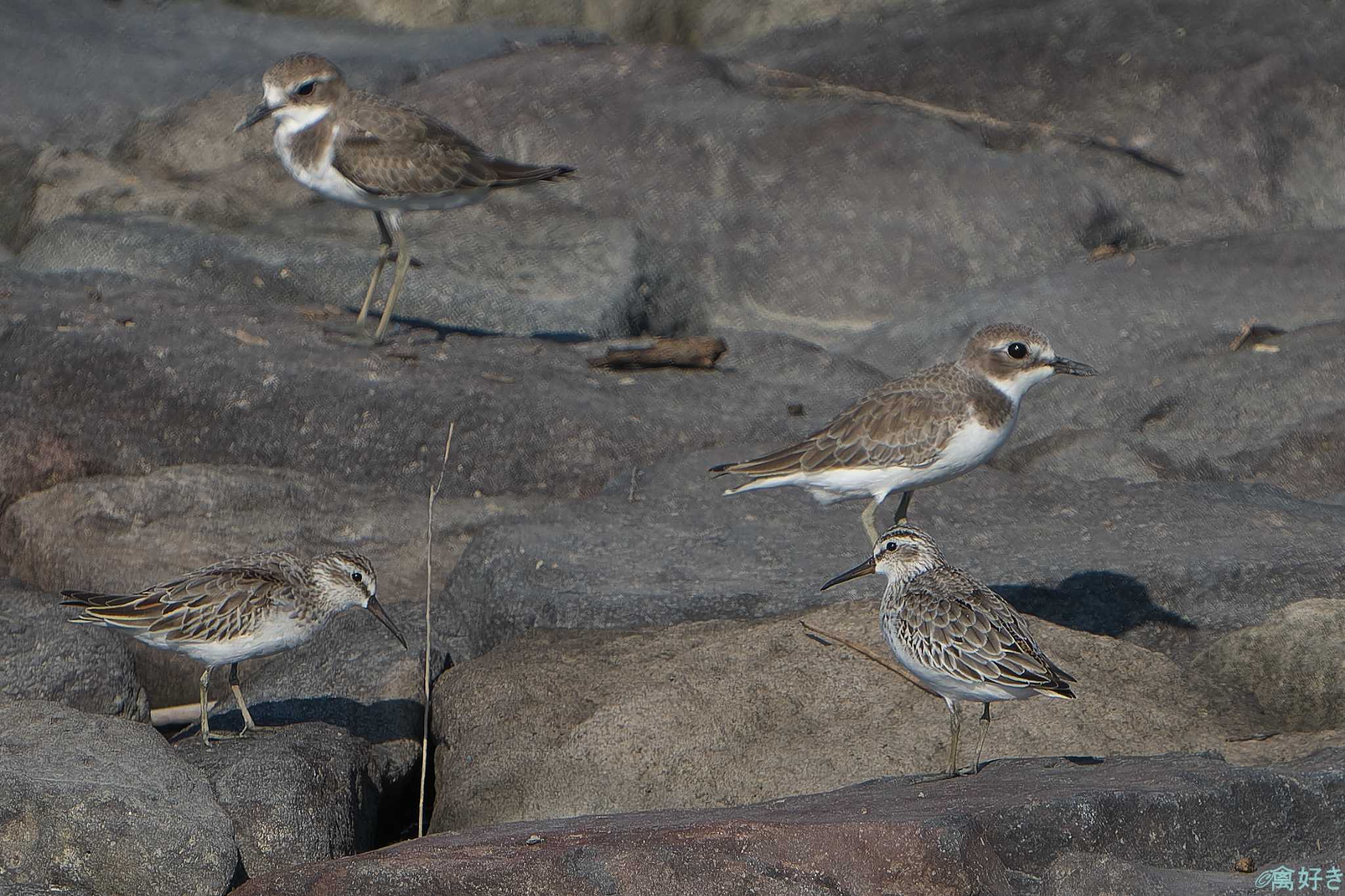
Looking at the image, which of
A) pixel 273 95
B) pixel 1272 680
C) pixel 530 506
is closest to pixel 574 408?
pixel 530 506

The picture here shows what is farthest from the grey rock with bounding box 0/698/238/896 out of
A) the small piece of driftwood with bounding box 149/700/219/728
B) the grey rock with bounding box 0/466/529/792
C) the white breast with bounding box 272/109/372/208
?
the white breast with bounding box 272/109/372/208

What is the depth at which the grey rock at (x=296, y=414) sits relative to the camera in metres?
10.3

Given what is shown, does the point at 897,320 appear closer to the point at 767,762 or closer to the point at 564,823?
the point at 767,762

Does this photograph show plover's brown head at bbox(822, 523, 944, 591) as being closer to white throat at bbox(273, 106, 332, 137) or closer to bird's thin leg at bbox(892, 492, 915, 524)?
bird's thin leg at bbox(892, 492, 915, 524)

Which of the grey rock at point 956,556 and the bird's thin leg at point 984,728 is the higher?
the bird's thin leg at point 984,728

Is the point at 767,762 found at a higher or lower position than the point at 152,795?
lower

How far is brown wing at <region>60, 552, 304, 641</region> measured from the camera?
299 inches

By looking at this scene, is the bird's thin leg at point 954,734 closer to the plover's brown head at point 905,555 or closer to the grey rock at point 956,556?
the plover's brown head at point 905,555

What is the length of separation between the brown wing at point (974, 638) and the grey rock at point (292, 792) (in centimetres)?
260

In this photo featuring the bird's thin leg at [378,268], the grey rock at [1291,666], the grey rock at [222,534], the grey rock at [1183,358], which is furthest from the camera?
the bird's thin leg at [378,268]

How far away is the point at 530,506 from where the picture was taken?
33.7ft

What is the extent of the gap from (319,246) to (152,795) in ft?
25.6

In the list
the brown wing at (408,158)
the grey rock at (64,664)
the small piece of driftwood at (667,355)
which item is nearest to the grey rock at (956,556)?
the grey rock at (64,664)

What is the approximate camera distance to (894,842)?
18.2ft
